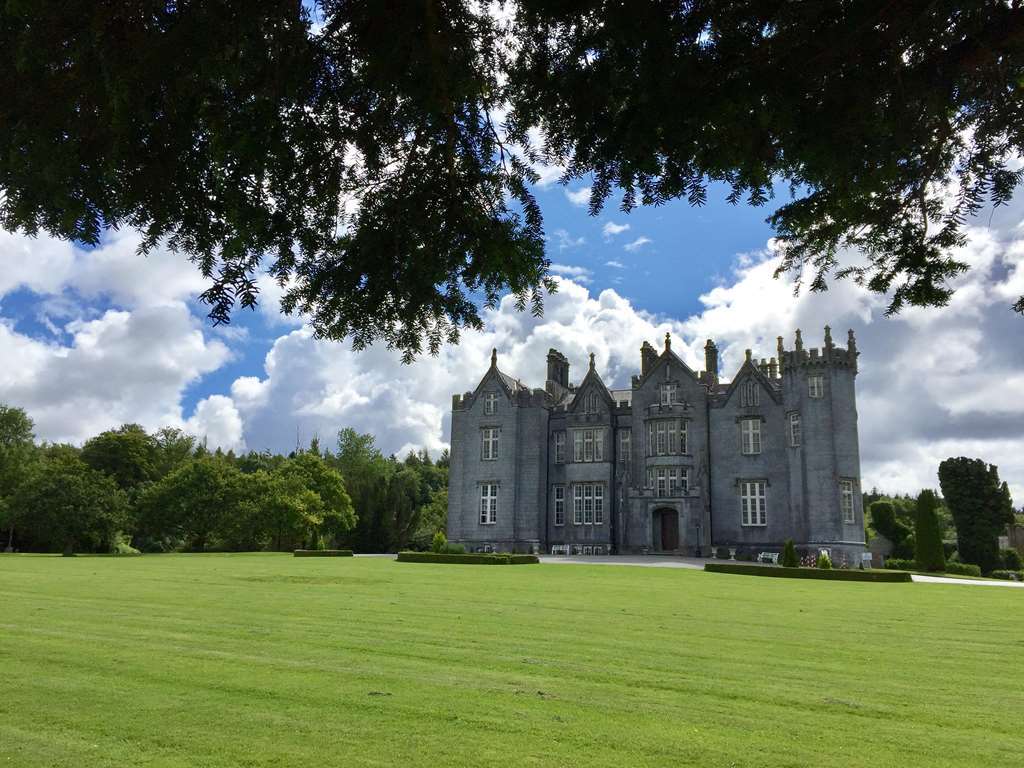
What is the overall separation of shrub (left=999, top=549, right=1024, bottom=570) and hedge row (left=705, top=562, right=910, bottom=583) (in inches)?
889

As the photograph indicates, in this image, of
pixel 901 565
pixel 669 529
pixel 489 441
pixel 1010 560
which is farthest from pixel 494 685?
pixel 1010 560

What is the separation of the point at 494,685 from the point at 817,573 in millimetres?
26883

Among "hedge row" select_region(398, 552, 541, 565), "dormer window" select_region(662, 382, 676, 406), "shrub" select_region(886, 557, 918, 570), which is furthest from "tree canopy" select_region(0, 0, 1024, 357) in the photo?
"shrub" select_region(886, 557, 918, 570)

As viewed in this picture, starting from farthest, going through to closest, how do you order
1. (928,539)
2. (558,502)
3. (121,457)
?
(121,457)
(558,502)
(928,539)

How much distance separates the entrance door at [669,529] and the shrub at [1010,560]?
1992 centimetres

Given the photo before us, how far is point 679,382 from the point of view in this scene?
48.3 meters

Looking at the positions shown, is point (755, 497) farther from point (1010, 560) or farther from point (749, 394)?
point (1010, 560)

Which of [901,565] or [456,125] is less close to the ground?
[456,125]

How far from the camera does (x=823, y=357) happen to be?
143ft

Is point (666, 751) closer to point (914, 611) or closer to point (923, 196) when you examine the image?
point (923, 196)

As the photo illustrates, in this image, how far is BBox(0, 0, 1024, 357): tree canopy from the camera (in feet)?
15.0

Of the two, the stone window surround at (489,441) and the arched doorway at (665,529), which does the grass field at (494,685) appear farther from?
the stone window surround at (489,441)

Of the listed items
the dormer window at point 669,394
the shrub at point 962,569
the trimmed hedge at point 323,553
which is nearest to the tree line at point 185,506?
the trimmed hedge at point 323,553

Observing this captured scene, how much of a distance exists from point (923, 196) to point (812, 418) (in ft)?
131
